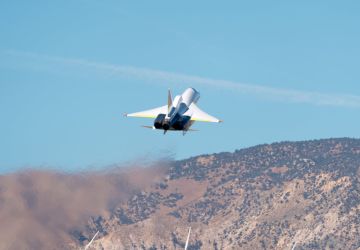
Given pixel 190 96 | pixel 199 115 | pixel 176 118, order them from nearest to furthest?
pixel 176 118, pixel 199 115, pixel 190 96

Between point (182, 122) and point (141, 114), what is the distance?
7202mm

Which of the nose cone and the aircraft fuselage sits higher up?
the nose cone

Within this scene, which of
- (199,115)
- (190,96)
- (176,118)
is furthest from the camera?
(190,96)

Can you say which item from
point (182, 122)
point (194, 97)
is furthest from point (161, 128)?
point (194, 97)

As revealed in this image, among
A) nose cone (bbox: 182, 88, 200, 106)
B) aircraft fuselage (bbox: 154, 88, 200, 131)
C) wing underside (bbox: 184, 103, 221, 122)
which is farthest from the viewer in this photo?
nose cone (bbox: 182, 88, 200, 106)

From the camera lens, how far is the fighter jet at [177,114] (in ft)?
536

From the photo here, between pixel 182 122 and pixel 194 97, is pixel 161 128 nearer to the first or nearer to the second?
pixel 182 122

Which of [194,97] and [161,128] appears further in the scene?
[194,97]

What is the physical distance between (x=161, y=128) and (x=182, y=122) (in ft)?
9.11

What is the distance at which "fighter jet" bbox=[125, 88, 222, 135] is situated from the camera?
163 meters

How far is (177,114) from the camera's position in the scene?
16512 cm

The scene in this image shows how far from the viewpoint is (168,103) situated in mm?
165250

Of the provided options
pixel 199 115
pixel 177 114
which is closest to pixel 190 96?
pixel 199 115

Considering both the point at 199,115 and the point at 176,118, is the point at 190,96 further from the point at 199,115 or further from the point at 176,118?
the point at 176,118
